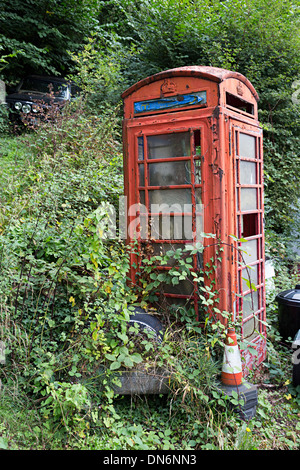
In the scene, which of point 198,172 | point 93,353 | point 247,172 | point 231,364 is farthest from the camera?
point 247,172

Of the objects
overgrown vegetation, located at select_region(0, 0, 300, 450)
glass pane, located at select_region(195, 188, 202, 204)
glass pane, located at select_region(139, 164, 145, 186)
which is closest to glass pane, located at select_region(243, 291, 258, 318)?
overgrown vegetation, located at select_region(0, 0, 300, 450)

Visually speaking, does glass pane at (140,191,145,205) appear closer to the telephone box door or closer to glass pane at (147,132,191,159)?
glass pane at (147,132,191,159)

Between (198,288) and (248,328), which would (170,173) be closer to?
(198,288)

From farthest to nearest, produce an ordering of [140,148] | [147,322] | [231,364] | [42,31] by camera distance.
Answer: [42,31]
[140,148]
[147,322]
[231,364]

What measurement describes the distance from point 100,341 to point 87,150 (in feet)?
12.5

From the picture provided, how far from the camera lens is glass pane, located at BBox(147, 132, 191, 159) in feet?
11.6

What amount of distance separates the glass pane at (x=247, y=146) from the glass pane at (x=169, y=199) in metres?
0.75

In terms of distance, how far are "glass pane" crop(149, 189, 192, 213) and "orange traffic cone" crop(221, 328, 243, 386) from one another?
1274 mm

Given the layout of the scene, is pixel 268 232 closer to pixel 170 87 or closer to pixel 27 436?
pixel 170 87

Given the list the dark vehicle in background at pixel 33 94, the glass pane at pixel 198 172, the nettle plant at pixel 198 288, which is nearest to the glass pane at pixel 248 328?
the nettle plant at pixel 198 288

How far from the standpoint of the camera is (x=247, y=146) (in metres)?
3.87

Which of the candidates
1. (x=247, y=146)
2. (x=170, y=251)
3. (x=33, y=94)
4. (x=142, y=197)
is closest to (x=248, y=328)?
(x=170, y=251)

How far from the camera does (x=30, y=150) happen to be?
6281 mm

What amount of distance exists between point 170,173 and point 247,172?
0.86 m
